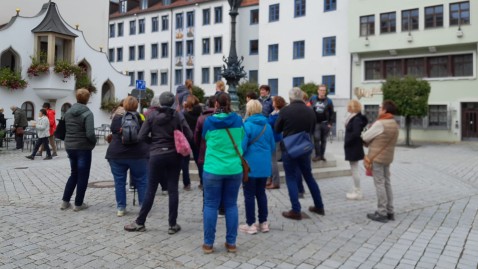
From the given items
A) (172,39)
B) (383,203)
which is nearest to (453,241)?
(383,203)

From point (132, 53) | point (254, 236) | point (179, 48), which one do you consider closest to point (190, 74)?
point (179, 48)

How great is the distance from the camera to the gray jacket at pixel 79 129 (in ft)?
23.7

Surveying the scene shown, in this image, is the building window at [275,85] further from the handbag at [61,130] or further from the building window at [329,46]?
the handbag at [61,130]

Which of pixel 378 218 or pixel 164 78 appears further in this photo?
pixel 164 78

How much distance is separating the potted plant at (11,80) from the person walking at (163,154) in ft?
71.7

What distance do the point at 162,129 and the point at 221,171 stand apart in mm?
1308

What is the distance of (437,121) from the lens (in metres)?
33.7

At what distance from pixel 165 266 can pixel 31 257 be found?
5.26ft

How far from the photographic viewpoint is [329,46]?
39.0m

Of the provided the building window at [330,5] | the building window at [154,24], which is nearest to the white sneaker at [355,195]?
the building window at [330,5]

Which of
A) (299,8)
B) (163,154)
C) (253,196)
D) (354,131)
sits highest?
(299,8)

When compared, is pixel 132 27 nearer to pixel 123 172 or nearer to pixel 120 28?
pixel 120 28

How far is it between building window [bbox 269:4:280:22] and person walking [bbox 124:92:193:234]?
38144 millimetres

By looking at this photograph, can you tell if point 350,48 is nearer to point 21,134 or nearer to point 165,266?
point 21,134
